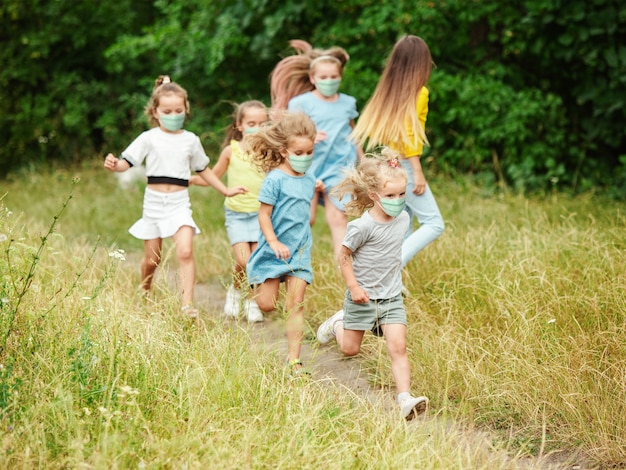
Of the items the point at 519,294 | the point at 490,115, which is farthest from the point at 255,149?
the point at 490,115

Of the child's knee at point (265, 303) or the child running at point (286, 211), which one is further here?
the child's knee at point (265, 303)

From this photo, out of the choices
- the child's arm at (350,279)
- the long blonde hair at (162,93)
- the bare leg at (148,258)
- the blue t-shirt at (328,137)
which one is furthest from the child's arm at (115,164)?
the child's arm at (350,279)

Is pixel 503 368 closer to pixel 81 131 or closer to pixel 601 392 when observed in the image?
pixel 601 392

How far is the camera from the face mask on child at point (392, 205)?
411 cm

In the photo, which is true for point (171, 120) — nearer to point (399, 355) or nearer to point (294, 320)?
point (294, 320)

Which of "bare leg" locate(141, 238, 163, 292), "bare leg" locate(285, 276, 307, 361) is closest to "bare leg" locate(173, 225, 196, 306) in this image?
"bare leg" locate(141, 238, 163, 292)

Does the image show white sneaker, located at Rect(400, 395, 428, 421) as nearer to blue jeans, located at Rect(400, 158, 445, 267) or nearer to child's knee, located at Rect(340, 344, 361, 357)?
child's knee, located at Rect(340, 344, 361, 357)

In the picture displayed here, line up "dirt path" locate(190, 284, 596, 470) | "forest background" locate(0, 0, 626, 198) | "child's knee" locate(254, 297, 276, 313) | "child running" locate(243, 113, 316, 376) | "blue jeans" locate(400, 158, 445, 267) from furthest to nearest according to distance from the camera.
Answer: "forest background" locate(0, 0, 626, 198) < "blue jeans" locate(400, 158, 445, 267) < "child's knee" locate(254, 297, 276, 313) < "child running" locate(243, 113, 316, 376) < "dirt path" locate(190, 284, 596, 470)

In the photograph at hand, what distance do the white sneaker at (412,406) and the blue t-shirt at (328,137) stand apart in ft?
7.43

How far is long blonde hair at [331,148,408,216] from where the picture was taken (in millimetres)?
4152

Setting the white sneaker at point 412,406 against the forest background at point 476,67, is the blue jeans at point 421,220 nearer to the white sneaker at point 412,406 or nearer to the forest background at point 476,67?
the white sneaker at point 412,406

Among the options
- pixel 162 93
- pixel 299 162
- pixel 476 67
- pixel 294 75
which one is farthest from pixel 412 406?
pixel 476 67

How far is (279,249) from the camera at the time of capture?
14.6 ft

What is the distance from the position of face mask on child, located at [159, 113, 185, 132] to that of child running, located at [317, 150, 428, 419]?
4.92 ft
